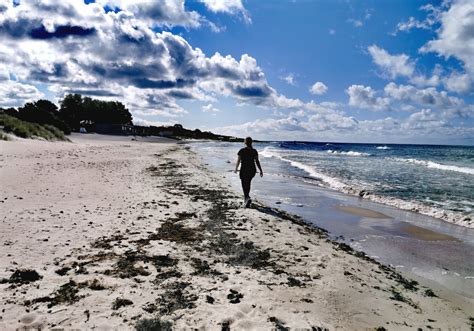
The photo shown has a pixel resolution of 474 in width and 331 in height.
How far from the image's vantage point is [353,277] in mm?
5340

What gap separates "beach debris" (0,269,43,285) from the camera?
441cm

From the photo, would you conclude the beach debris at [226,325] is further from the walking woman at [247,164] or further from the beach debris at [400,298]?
the walking woman at [247,164]

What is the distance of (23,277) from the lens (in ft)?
14.9

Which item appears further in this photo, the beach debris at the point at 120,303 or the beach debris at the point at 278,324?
the beach debris at the point at 120,303

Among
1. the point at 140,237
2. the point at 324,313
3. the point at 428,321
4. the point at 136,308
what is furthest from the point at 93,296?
the point at 428,321

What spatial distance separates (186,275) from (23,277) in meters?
2.39

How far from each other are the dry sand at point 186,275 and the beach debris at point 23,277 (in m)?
0.01

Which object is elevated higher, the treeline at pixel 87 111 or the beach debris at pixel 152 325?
the treeline at pixel 87 111

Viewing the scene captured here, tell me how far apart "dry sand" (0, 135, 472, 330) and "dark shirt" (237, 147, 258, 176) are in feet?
6.42

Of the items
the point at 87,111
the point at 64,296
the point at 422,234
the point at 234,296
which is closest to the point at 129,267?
the point at 64,296

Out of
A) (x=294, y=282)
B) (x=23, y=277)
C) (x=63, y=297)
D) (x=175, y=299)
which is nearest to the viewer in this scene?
(x=63, y=297)

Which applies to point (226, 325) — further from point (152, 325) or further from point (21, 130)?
point (21, 130)

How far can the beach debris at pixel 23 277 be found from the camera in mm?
4410

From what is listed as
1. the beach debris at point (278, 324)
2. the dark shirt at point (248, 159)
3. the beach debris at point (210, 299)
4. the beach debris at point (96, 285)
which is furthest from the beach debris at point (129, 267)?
the dark shirt at point (248, 159)
